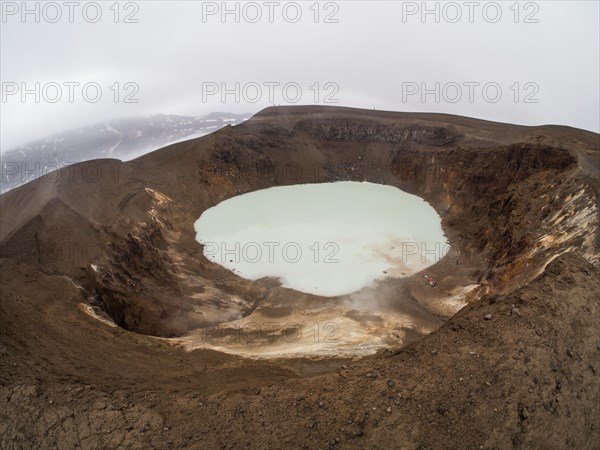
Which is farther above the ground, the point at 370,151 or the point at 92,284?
the point at 370,151

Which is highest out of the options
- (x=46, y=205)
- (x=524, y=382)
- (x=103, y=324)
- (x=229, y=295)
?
(x=46, y=205)

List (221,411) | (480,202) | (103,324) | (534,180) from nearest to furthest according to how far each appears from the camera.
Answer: (221,411)
(103,324)
(534,180)
(480,202)

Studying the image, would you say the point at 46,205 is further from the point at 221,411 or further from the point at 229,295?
the point at 221,411

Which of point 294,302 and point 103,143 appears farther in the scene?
point 103,143

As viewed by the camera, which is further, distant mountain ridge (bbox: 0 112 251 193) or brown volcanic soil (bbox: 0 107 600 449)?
distant mountain ridge (bbox: 0 112 251 193)

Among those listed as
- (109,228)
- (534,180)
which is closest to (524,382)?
(534,180)
